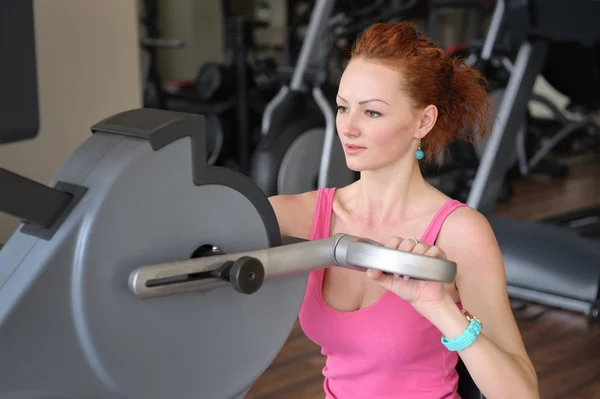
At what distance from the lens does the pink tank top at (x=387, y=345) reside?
121cm

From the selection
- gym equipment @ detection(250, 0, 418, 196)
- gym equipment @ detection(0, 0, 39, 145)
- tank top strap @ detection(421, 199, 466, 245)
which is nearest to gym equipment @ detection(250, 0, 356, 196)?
gym equipment @ detection(250, 0, 418, 196)

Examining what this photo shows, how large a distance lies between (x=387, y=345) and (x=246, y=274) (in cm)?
51

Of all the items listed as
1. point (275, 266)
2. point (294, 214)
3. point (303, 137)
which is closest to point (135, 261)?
point (275, 266)

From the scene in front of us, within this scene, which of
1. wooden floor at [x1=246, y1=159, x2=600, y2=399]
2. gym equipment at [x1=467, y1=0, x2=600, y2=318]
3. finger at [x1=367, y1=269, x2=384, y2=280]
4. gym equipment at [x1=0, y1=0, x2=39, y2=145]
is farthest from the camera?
gym equipment at [x1=467, y1=0, x2=600, y2=318]

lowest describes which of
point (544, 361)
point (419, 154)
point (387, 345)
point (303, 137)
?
point (544, 361)

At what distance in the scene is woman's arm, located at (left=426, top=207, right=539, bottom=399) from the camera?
3.47 ft

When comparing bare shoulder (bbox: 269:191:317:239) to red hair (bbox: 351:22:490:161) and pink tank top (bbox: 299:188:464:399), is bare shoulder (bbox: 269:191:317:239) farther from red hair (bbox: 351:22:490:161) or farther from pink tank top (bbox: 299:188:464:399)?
red hair (bbox: 351:22:490:161)

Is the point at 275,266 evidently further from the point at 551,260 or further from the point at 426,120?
the point at 551,260

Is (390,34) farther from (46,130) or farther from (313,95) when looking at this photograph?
(313,95)

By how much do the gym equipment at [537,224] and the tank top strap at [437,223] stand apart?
6.10 ft

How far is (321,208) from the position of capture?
1.31m

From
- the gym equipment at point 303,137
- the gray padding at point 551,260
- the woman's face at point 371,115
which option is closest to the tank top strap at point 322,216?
the woman's face at point 371,115

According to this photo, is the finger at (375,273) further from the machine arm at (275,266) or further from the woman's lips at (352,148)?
the woman's lips at (352,148)

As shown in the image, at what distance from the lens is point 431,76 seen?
1.23 meters
